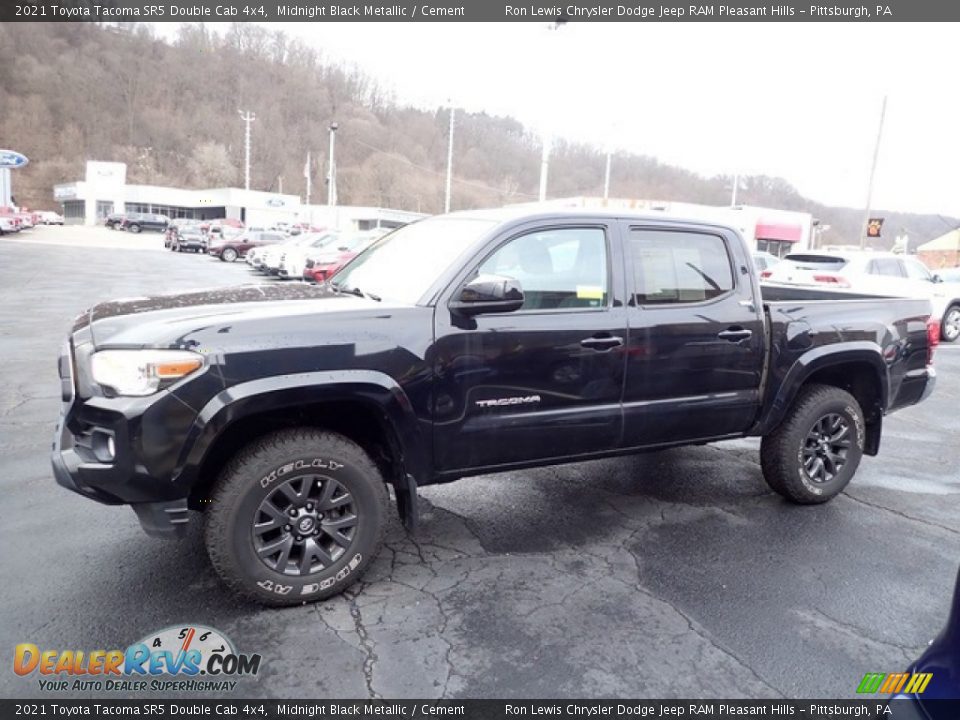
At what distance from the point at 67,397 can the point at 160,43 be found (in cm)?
15430

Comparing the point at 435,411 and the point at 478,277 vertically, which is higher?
the point at 478,277

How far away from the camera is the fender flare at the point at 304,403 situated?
2.91m

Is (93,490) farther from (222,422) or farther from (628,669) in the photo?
(628,669)

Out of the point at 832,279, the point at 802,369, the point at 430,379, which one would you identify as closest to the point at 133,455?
the point at 430,379

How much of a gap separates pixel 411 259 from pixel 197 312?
126cm

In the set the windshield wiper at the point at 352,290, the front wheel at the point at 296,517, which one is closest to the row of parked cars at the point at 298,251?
the windshield wiper at the point at 352,290

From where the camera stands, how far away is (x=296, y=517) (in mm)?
3182

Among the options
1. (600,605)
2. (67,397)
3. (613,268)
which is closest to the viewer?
(67,397)

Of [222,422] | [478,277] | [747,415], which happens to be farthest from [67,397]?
[747,415]

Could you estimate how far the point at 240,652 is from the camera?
2.89m

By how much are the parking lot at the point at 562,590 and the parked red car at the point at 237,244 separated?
93.7 feet

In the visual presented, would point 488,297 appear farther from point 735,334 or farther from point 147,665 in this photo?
point 147,665

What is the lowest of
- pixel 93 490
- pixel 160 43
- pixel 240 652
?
pixel 240 652

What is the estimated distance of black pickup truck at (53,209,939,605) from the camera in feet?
9.62
